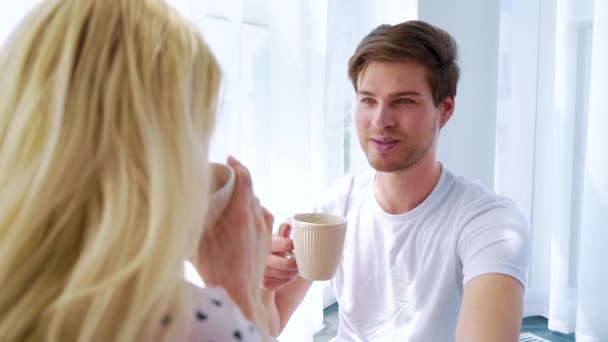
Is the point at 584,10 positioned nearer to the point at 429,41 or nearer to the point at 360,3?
the point at 360,3

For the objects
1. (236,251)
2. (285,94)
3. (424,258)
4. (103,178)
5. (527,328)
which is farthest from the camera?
(527,328)

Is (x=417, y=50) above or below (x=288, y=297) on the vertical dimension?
above

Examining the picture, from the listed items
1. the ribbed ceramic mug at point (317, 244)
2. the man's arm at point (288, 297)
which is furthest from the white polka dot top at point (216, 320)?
the man's arm at point (288, 297)

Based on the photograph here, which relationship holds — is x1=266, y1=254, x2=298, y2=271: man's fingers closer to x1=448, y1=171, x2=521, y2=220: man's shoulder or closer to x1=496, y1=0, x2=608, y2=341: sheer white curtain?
x1=448, y1=171, x2=521, y2=220: man's shoulder

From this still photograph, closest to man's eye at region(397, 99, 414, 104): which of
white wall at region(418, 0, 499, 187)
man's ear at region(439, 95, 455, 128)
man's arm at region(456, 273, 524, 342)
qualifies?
man's ear at region(439, 95, 455, 128)

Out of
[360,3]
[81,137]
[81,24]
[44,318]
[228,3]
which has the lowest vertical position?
[44,318]

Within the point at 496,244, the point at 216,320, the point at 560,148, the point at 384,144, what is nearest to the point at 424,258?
the point at 496,244

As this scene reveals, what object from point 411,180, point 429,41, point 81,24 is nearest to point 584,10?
point 429,41

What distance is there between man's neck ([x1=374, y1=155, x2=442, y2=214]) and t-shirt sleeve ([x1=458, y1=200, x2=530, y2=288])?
0.54 feet

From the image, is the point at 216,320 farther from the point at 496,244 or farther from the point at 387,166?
the point at 387,166

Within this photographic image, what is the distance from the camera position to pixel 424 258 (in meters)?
1.18

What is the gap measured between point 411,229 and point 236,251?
682mm

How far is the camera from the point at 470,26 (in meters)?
2.51

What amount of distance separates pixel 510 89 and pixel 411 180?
1526mm
